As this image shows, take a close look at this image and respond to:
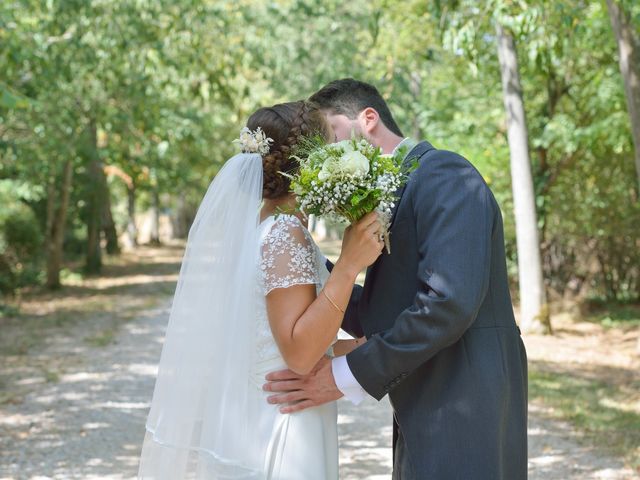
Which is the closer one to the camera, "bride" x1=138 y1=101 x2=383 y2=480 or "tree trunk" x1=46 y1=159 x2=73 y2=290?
"bride" x1=138 y1=101 x2=383 y2=480

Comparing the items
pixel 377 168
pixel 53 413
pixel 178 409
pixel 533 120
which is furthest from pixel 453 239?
pixel 533 120

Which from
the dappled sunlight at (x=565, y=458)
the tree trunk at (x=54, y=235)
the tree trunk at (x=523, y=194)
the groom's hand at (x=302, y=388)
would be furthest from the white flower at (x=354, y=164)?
the tree trunk at (x=54, y=235)

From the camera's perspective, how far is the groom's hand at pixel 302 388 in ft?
10.7

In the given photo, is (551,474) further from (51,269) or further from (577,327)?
(51,269)

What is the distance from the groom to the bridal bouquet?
0.13 metres

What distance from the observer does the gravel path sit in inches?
Result: 262

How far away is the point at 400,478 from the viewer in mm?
3168

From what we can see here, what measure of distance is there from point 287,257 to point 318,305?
0.24 metres

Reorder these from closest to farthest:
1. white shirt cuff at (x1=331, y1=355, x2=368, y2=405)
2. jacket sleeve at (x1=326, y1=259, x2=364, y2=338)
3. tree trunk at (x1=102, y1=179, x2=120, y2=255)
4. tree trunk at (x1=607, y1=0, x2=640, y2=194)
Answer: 1. white shirt cuff at (x1=331, y1=355, x2=368, y2=405)
2. jacket sleeve at (x1=326, y1=259, x2=364, y2=338)
3. tree trunk at (x1=607, y1=0, x2=640, y2=194)
4. tree trunk at (x1=102, y1=179, x2=120, y2=255)

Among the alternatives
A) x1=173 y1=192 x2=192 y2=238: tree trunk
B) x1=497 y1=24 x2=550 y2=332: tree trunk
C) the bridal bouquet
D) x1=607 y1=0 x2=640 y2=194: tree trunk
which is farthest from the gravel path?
x1=173 y1=192 x2=192 y2=238: tree trunk

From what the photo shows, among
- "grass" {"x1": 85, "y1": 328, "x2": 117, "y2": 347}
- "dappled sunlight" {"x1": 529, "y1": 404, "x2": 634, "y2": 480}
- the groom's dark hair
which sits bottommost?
"dappled sunlight" {"x1": 529, "y1": 404, "x2": 634, "y2": 480}

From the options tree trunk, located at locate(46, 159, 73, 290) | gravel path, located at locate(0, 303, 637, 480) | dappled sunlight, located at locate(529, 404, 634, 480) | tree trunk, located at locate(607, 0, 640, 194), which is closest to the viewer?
dappled sunlight, located at locate(529, 404, 634, 480)

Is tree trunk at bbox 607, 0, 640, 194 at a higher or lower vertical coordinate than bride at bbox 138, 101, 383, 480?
higher

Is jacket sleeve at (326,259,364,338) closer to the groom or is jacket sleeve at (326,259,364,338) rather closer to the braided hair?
the groom
